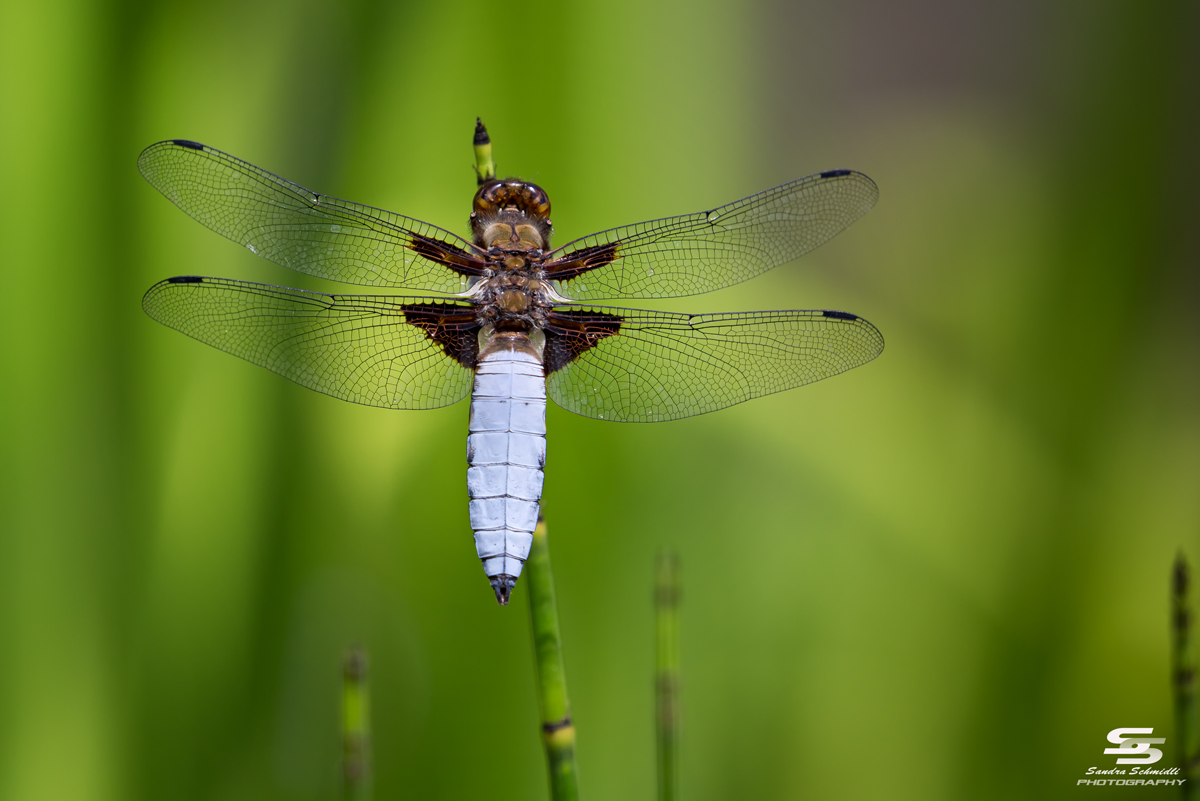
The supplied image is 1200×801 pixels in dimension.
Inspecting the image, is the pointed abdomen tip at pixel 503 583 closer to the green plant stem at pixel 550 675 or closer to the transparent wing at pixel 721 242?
the green plant stem at pixel 550 675

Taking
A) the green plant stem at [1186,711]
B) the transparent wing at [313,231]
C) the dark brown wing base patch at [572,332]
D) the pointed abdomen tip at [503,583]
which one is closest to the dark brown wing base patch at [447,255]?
the transparent wing at [313,231]

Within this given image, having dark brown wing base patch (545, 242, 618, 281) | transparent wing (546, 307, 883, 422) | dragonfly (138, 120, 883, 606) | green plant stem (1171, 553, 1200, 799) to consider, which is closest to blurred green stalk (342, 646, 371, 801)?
dragonfly (138, 120, 883, 606)

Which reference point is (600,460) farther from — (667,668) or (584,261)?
(667,668)

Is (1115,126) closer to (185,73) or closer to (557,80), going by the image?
(557,80)

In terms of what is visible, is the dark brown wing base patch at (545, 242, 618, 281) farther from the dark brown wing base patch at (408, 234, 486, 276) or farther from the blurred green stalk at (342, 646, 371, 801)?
the blurred green stalk at (342, 646, 371, 801)

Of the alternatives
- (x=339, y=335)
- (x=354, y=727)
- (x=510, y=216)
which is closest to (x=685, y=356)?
(x=510, y=216)

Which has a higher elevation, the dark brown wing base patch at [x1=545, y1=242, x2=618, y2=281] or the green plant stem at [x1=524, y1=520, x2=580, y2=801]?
the dark brown wing base patch at [x1=545, y1=242, x2=618, y2=281]
